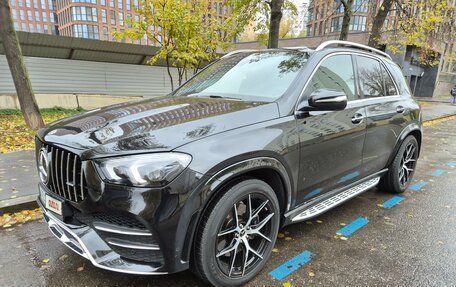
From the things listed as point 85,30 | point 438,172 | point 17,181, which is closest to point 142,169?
point 17,181

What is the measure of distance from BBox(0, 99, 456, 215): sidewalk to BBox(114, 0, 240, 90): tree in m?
6.59

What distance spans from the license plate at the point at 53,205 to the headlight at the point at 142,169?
60 centimetres

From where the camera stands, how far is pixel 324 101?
Answer: 2678 mm

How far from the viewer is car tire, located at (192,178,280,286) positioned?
7.13 ft

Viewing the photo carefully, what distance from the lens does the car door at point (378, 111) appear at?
3650 mm

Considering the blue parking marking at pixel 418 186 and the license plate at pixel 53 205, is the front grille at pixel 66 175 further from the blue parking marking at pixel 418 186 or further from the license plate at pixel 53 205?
the blue parking marking at pixel 418 186

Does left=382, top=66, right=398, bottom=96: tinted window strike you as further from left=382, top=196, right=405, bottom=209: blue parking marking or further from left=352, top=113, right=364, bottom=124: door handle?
left=382, top=196, right=405, bottom=209: blue parking marking

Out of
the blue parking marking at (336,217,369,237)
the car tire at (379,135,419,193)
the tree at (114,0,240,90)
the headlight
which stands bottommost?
the blue parking marking at (336,217,369,237)

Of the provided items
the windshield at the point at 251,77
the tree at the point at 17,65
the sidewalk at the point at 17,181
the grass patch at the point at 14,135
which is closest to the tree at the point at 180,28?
the tree at the point at 17,65

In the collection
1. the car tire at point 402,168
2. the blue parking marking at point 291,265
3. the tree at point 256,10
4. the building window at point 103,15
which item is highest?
the building window at point 103,15

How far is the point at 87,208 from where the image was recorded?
2111 millimetres

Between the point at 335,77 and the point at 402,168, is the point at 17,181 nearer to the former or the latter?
the point at 335,77

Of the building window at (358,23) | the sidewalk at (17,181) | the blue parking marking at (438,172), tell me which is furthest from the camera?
the building window at (358,23)

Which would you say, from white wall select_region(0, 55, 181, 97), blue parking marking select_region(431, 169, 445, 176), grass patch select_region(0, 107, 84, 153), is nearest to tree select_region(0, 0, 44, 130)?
grass patch select_region(0, 107, 84, 153)
